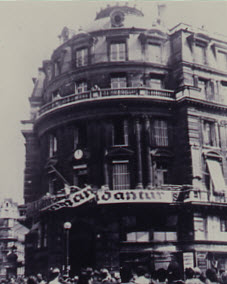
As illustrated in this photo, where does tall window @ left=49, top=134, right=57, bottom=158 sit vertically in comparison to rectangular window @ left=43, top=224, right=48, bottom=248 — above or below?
above

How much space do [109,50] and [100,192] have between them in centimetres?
1315

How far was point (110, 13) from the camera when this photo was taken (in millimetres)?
41000

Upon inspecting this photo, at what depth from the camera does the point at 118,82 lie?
1527 inches

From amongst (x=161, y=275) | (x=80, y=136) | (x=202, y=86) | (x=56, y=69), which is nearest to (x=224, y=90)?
(x=202, y=86)

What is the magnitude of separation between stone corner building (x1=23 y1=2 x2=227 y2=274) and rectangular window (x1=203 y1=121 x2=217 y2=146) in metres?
0.09

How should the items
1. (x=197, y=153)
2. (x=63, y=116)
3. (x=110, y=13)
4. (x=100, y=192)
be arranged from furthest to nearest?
1. (x=110, y=13)
2. (x=63, y=116)
3. (x=197, y=153)
4. (x=100, y=192)

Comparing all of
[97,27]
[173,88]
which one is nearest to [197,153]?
[173,88]

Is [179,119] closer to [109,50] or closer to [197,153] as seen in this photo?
[197,153]

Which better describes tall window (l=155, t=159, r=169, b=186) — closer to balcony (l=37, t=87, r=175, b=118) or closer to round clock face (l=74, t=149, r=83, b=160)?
balcony (l=37, t=87, r=175, b=118)

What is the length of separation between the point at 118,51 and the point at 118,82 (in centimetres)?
282

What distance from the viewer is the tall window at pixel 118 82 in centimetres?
3869

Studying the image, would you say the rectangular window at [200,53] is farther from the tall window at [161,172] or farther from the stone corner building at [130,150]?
the tall window at [161,172]

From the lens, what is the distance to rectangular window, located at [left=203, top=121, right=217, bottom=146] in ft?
121

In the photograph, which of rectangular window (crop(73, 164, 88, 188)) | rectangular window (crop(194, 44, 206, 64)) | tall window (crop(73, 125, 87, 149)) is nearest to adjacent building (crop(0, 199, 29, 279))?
rectangular window (crop(73, 164, 88, 188))
